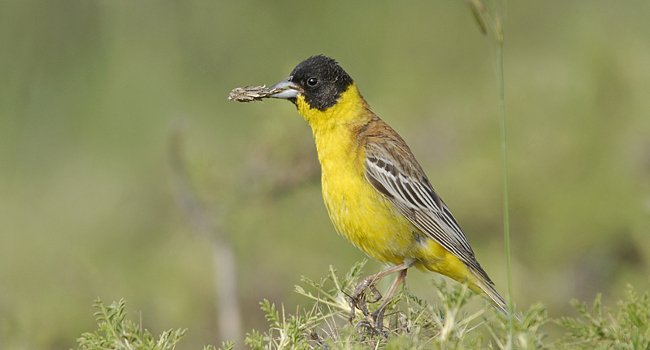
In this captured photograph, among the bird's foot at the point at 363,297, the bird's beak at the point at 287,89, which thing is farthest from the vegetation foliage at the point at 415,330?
the bird's beak at the point at 287,89

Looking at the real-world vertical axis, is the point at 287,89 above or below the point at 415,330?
above

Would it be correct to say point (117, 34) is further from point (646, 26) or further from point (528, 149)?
point (646, 26)

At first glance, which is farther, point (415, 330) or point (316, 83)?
point (316, 83)

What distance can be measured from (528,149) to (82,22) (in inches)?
137

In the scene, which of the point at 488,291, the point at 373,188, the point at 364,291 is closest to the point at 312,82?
the point at 373,188

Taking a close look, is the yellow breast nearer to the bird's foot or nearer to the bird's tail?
the bird's tail

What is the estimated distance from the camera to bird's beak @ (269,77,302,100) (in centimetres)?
483

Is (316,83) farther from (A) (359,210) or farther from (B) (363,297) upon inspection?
(B) (363,297)

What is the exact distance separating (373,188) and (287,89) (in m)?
0.53

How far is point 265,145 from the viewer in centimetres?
600

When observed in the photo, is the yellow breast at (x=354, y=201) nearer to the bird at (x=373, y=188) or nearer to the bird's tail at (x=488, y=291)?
the bird at (x=373, y=188)

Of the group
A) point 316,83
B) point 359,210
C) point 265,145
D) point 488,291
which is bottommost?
point 488,291

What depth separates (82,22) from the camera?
29.3ft

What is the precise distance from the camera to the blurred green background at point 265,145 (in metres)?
6.07
